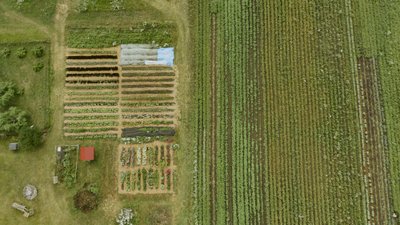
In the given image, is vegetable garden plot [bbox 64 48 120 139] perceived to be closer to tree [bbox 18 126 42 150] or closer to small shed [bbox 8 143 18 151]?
tree [bbox 18 126 42 150]

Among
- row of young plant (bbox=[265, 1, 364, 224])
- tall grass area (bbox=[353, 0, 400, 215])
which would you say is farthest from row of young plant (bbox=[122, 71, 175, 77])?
tall grass area (bbox=[353, 0, 400, 215])

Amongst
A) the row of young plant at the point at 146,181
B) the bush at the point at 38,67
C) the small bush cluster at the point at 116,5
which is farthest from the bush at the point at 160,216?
the small bush cluster at the point at 116,5

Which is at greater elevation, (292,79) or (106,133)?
(292,79)

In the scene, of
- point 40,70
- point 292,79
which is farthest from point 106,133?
point 292,79

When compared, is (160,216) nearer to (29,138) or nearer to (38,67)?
(29,138)

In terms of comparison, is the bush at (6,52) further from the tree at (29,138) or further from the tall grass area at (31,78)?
the tree at (29,138)

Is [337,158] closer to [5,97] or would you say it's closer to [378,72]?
[378,72]
